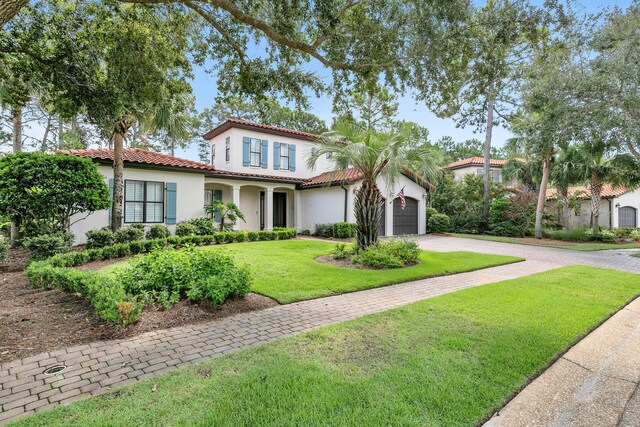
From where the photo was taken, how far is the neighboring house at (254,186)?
1414 centimetres

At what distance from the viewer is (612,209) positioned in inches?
969

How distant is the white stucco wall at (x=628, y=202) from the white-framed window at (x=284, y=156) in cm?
2500

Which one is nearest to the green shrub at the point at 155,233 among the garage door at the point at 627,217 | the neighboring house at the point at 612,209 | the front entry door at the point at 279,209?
the front entry door at the point at 279,209

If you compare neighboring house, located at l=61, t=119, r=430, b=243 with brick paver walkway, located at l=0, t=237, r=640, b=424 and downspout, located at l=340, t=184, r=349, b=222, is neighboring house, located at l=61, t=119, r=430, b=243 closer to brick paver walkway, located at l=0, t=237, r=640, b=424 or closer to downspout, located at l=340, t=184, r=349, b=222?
downspout, located at l=340, t=184, r=349, b=222

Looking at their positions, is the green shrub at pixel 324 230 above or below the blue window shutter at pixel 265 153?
below

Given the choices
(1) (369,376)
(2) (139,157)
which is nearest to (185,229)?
(2) (139,157)

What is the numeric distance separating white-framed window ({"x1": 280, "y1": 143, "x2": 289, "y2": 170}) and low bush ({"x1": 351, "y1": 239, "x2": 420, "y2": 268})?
444 inches

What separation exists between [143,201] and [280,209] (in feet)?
27.7

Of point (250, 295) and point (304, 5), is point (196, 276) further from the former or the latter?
point (304, 5)

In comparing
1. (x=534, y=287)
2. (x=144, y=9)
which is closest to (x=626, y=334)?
(x=534, y=287)

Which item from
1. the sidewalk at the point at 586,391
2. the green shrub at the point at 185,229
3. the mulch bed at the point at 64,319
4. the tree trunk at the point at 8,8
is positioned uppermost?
the tree trunk at the point at 8,8

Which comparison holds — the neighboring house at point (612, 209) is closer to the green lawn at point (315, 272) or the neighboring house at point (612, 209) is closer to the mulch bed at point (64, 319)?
the green lawn at point (315, 272)

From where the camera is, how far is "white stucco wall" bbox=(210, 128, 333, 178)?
18219mm

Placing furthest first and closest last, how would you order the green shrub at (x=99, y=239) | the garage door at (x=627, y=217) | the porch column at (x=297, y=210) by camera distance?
the garage door at (x=627, y=217) → the porch column at (x=297, y=210) → the green shrub at (x=99, y=239)
